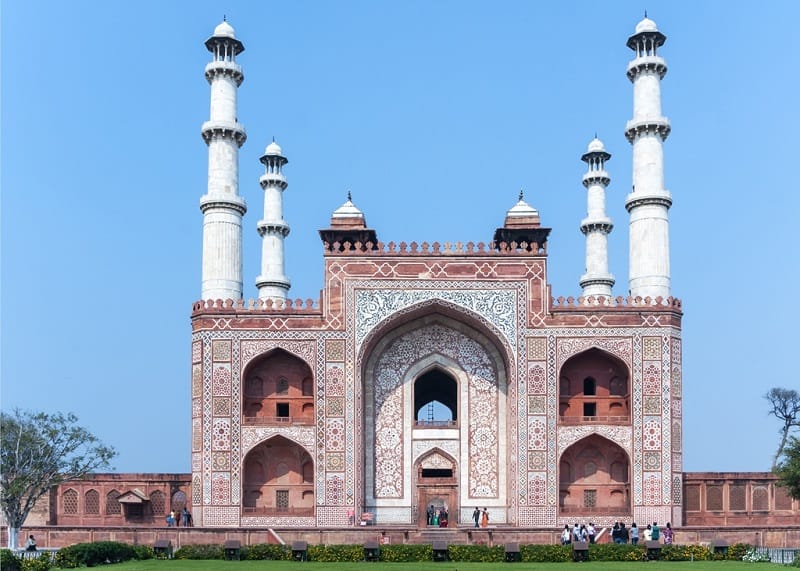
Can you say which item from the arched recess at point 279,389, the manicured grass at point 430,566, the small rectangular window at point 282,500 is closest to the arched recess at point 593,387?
the arched recess at point 279,389

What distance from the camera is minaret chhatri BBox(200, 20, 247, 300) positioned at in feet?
102

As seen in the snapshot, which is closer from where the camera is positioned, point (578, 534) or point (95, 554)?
point (95, 554)

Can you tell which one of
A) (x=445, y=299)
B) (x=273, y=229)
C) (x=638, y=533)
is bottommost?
(x=638, y=533)

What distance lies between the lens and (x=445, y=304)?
29.7 m

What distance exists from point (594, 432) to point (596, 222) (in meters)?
11.7

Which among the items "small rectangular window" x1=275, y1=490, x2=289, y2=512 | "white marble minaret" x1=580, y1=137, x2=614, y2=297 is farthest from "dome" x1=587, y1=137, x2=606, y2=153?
"small rectangular window" x1=275, y1=490, x2=289, y2=512

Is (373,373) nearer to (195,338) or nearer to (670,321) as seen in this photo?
(195,338)

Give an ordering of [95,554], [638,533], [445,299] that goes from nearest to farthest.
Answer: [95,554]
[638,533]
[445,299]

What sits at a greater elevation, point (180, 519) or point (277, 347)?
point (277, 347)

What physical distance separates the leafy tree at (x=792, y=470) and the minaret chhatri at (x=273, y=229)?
716 inches

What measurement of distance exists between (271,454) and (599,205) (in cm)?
1510

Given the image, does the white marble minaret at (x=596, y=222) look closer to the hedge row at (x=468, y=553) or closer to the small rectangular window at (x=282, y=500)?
the small rectangular window at (x=282, y=500)

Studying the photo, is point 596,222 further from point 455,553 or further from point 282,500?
point 455,553

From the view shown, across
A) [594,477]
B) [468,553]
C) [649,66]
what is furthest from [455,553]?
[649,66]
